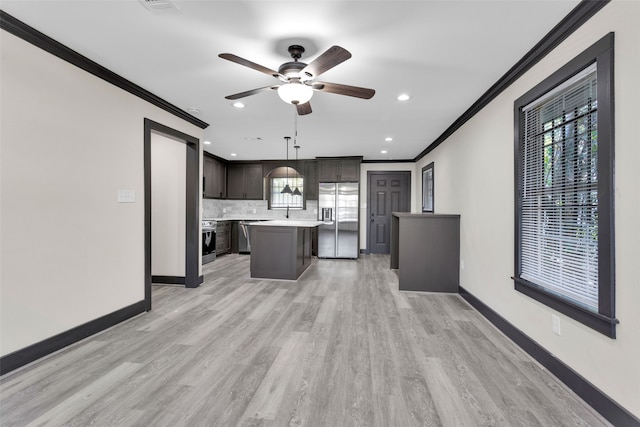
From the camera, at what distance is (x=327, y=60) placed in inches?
75.2

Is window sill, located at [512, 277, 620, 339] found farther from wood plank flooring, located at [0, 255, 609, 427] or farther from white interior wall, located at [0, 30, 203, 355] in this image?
white interior wall, located at [0, 30, 203, 355]

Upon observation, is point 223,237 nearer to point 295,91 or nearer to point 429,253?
point 429,253

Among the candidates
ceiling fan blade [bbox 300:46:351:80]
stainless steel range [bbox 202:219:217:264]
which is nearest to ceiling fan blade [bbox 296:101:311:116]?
ceiling fan blade [bbox 300:46:351:80]

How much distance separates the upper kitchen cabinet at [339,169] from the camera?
6.66 m

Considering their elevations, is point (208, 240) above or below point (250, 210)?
below

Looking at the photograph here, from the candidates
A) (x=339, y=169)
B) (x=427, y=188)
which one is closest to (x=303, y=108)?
(x=339, y=169)

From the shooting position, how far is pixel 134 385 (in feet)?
6.08

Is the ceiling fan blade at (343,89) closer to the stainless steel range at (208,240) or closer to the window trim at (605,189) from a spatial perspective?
the window trim at (605,189)

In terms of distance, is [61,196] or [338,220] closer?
[61,196]

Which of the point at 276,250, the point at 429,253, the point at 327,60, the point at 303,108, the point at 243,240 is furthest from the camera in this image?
the point at 243,240

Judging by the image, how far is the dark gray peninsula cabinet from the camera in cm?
401

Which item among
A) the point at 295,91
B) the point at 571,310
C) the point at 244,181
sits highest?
the point at 295,91

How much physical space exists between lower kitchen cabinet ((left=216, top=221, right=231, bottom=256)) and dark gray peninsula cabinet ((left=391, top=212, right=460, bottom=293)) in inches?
175

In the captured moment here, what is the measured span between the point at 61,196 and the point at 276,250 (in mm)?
2863
